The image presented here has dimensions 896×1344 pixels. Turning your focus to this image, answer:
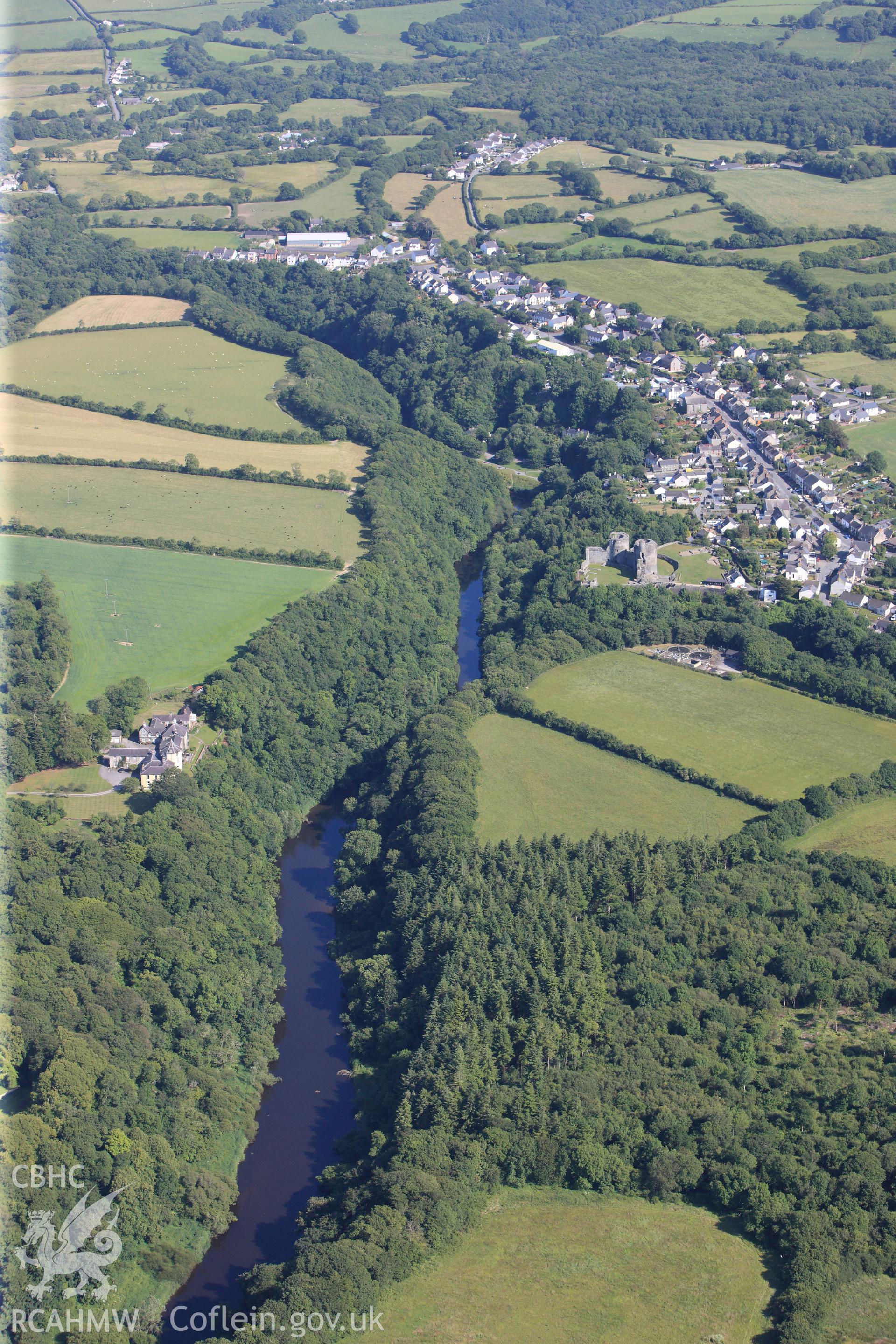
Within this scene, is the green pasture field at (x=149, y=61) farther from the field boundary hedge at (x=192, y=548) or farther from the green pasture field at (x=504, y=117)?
the field boundary hedge at (x=192, y=548)

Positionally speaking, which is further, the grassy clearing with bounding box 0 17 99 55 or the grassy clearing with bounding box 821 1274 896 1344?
the grassy clearing with bounding box 0 17 99 55

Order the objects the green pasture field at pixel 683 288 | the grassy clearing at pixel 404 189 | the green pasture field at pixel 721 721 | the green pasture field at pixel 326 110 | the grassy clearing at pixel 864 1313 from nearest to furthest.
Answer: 1. the grassy clearing at pixel 864 1313
2. the green pasture field at pixel 721 721
3. the green pasture field at pixel 683 288
4. the grassy clearing at pixel 404 189
5. the green pasture field at pixel 326 110

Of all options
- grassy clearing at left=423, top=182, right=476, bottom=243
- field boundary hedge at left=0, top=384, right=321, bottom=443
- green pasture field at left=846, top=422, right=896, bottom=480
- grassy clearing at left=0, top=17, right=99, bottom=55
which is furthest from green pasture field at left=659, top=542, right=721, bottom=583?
grassy clearing at left=0, top=17, right=99, bottom=55

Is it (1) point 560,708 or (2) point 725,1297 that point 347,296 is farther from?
(2) point 725,1297

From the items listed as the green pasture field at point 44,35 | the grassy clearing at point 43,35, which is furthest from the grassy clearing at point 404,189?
the green pasture field at point 44,35

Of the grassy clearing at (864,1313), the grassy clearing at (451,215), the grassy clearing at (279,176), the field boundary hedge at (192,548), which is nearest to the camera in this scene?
the grassy clearing at (864,1313)

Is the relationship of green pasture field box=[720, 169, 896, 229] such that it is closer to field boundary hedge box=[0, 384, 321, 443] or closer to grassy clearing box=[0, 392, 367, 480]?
field boundary hedge box=[0, 384, 321, 443]

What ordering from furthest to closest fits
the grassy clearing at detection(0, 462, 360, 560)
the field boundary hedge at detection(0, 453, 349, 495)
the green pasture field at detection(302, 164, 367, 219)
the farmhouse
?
1. the green pasture field at detection(302, 164, 367, 219)
2. the field boundary hedge at detection(0, 453, 349, 495)
3. the grassy clearing at detection(0, 462, 360, 560)
4. the farmhouse

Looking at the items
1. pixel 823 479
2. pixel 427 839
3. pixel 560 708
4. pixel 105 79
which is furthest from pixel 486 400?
pixel 105 79
